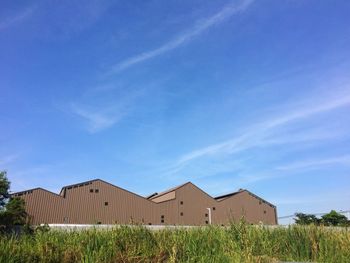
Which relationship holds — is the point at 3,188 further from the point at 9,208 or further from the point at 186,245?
the point at 186,245

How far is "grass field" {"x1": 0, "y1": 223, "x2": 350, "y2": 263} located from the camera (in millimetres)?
10109

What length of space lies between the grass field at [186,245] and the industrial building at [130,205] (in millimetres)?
30805

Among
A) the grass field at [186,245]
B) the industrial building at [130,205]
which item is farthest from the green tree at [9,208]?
the grass field at [186,245]

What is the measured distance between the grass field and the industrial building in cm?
3080

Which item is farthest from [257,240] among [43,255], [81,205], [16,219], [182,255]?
[81,205]

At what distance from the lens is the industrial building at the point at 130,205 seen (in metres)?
48.2

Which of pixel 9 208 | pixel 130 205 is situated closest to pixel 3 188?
pixel 9 208

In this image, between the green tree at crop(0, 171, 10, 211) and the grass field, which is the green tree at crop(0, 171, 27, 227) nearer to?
the green tree at crop(0, 171, 10, 211)

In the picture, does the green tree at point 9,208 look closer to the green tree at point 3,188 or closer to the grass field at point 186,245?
the green tree at point 3,188

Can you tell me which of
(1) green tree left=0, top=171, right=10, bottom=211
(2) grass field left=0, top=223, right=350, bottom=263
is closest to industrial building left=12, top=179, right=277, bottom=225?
(1) green tree left=0, top=171, right=10, bottom=211

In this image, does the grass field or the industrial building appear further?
the industrial building

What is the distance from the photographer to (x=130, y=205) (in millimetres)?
52656

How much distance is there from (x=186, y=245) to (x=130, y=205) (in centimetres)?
4187

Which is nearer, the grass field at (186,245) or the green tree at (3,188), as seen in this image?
the grass field at (186,245)
